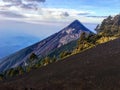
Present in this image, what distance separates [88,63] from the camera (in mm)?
56250

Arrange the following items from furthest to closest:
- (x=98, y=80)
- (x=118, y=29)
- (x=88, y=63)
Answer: (x=118, y=29) < (x=88, y=63) < (x=98, y=80)

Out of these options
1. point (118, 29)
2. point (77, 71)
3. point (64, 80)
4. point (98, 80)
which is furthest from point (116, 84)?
point (118, 29)

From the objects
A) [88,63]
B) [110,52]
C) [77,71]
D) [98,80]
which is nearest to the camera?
[98,80]

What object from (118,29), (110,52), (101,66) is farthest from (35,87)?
(118,29)

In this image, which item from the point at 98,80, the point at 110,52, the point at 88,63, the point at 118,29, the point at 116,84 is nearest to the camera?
the point at 116,84

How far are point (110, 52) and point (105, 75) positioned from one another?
17.3 metres

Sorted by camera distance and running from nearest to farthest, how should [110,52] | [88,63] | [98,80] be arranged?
[98,80] → [88,63] → [110,52]

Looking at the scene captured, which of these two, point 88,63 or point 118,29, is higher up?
point 88,63

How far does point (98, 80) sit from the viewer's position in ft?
141

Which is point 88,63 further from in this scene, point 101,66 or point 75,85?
point 75,85

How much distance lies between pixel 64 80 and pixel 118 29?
156260 mm

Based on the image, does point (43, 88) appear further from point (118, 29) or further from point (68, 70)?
point (118, 29)

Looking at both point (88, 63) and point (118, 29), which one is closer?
point (88, 63)

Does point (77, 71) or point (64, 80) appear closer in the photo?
point (64, 80)
